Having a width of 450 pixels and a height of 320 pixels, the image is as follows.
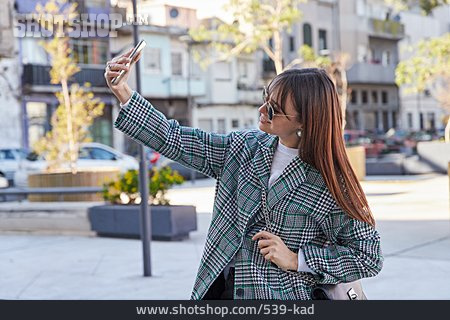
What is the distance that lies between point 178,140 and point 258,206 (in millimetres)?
331

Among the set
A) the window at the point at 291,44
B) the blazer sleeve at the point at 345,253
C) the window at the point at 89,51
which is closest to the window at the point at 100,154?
the window at the point at 89,51

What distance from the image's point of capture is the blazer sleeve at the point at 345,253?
8.01 feet

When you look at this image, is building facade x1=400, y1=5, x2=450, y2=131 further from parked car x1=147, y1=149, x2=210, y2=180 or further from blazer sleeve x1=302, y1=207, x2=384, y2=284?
blazer sleeve x1=302, y1=207, x2=384, y2=284

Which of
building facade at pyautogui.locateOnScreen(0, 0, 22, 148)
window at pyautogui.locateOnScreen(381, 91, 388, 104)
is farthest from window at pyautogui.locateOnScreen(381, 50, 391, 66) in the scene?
building facade at pyautogui.locateOnScreen(0, 0, 22, 148)

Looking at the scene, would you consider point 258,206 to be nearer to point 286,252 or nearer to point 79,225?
point 286,252

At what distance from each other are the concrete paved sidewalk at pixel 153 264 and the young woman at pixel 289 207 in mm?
4960

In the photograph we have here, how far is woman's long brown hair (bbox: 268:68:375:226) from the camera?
2.44 metres

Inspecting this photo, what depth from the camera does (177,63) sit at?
45.9 m

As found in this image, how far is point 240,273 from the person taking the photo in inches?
97.3

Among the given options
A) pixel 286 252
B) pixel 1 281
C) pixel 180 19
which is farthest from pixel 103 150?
pixel 286 252

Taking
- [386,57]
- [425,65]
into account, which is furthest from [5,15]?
[386,57]

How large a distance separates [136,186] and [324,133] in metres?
9.77

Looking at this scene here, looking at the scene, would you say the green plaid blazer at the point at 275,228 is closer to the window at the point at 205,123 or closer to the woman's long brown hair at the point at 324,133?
the woman's long brown hair at the point at 324,133

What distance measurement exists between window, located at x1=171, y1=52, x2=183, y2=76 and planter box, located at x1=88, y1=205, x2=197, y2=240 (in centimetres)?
3350
